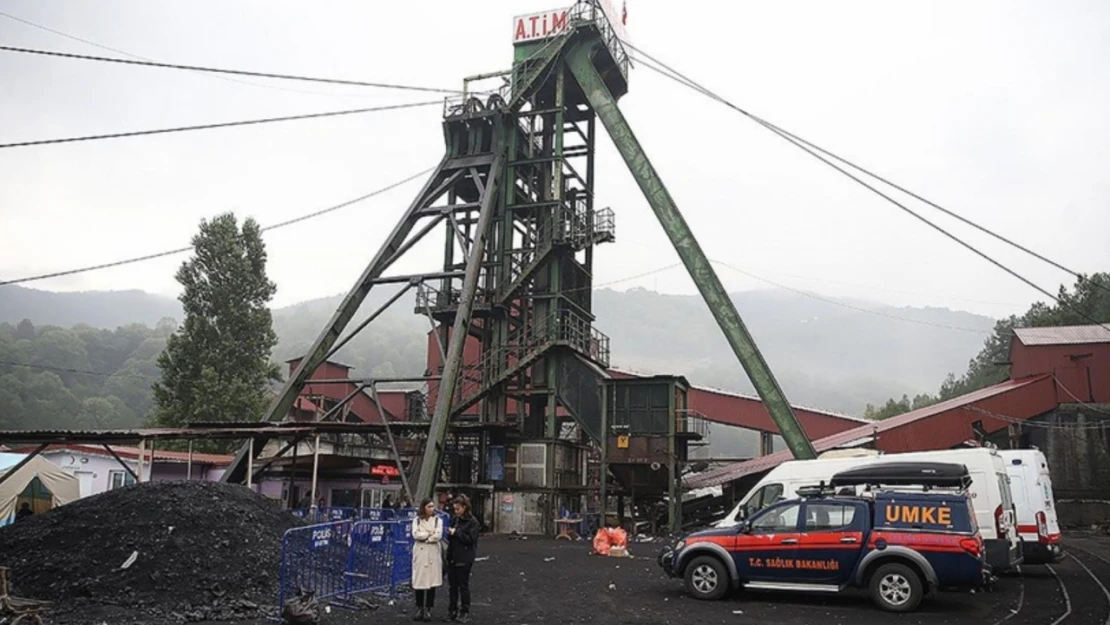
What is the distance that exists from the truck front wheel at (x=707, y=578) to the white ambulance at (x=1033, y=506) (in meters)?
7.83

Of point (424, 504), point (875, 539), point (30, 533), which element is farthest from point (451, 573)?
point (30, 533)

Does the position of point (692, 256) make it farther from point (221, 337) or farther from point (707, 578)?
point (221, 337)

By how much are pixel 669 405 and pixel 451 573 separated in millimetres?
19389

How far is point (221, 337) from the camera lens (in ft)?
144

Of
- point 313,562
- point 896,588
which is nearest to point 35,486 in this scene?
point 313,562

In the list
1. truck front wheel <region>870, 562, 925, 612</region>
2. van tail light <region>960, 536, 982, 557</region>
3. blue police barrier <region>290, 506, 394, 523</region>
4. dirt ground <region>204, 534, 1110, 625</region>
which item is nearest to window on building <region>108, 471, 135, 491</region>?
blue police barrier <region>290, 506, 394, 523</region>

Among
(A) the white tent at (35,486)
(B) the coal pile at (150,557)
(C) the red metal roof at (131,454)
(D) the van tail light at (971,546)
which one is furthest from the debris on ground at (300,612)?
(C) the red metal roof at (131,454)

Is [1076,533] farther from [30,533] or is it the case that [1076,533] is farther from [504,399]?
[30,533]

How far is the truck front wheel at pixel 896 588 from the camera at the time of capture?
472 inches

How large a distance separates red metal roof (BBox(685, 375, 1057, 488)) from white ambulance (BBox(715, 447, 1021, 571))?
1513 centimetres

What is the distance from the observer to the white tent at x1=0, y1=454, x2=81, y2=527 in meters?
22.6

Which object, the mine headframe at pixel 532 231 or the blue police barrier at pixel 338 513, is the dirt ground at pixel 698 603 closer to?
the blue police barrier at pixel 338 513

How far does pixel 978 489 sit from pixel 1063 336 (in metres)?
32.1

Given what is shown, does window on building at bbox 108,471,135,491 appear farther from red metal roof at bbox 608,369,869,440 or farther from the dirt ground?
red metal roof at bbox 608,369,869,440
